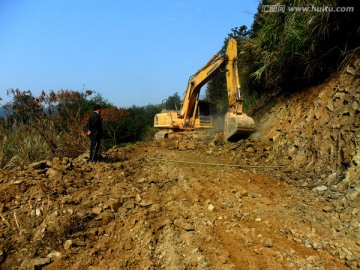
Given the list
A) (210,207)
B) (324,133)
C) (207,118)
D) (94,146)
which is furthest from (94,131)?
(207,118)

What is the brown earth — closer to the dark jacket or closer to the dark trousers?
the dark trousers

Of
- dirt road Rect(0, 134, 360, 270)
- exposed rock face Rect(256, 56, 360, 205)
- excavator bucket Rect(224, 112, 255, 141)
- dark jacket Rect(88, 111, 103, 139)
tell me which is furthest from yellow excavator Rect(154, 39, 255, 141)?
dark jacket Rect(88, 111, 103, 139)

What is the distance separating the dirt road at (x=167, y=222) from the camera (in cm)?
340

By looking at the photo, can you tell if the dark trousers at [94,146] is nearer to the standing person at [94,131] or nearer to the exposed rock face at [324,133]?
the standing person at [94,131]

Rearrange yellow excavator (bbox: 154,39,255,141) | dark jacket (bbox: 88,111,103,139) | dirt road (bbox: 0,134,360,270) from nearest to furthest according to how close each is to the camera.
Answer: dirt road (bbox: 0,134,360,270), dark jacket (bbox: 88,111,103,139), yellow excavator (bbox: 154,39,255,141)

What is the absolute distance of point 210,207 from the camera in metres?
4.55

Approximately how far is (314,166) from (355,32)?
3098 mm

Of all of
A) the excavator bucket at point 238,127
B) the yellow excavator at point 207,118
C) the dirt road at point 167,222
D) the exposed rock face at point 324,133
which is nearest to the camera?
the dirt road at point 167,222

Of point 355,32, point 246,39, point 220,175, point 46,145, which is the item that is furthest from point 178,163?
point 246,39

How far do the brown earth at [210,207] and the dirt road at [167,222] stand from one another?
15 millimetres

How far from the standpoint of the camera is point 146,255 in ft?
11.6

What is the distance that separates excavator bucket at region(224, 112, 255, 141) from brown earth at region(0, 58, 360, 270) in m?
0.75

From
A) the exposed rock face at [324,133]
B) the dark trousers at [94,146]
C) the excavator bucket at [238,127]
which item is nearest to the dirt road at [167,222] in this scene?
the exposed rock face at [324,133]

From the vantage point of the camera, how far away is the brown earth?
11.3 ft
